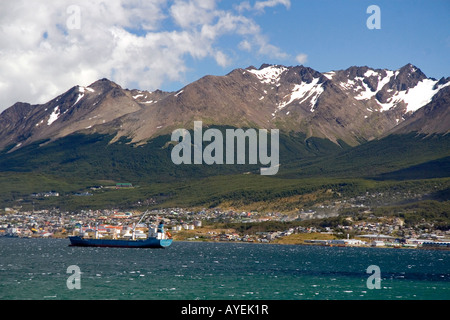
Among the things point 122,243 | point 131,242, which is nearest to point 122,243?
point 122,243

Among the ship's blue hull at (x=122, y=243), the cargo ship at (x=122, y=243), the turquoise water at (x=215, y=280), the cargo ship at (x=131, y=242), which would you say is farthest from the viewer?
the cargo ship at (x=131, y=242)

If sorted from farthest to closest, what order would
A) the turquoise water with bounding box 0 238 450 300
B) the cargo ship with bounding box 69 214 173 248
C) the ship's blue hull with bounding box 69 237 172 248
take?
the cargo ship with bounding box 69 214 173 248
the ship's blue hull with bounding box 69 237 172 248
the turquoise water with bounding box 0 238 450 300

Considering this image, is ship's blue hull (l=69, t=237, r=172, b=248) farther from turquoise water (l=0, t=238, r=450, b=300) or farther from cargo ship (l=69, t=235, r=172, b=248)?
turquoise water (l=0, t=238, r=450, b=300)

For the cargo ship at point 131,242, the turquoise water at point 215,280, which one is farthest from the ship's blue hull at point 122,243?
the turquoise water at point 215,280

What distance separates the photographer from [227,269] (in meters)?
106

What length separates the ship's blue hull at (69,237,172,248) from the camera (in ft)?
589

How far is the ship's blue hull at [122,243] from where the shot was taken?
17950 cm

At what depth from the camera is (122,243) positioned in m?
186

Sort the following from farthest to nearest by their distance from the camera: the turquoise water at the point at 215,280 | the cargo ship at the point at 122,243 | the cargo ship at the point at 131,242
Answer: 1. the cargo ship at the point at 131,242
2. the cargo ship at the point at 122,243
3. the turquoise water at the point at 215,280

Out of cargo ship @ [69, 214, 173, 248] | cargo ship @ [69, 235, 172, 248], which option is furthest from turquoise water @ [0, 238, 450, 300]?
cargo ship @ [69, 214, 173, 248]

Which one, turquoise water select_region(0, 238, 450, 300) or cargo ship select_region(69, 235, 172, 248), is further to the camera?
cargo ship select_region(69, 235, 172, 248)

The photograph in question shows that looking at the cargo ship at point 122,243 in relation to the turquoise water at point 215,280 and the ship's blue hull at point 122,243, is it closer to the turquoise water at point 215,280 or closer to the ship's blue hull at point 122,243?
the ship's blue hull at point 122,243

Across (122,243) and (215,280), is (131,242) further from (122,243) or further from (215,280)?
(215,280)
